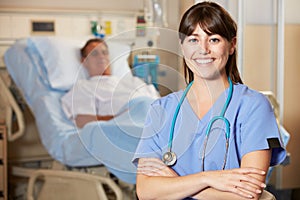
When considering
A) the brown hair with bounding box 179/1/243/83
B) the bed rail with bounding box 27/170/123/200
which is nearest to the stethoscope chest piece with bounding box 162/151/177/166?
the brown hair with bounding box 179/1/243/83

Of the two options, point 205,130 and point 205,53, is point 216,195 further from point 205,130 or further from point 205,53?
point 205,53

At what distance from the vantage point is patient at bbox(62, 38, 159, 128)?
143cm

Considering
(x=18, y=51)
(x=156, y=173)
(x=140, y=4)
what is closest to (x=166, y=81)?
(x=156, y=173)

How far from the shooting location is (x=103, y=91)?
5.51ft

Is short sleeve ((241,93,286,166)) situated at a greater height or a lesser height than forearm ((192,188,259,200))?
greater

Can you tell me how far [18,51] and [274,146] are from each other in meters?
1.93

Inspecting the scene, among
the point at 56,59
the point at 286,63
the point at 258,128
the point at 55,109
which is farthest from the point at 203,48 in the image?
the point at 286,63

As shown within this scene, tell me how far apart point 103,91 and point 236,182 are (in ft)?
2.24

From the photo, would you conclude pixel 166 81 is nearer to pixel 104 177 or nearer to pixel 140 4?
pixel 104 177

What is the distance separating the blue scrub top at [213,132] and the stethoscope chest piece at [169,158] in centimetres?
1

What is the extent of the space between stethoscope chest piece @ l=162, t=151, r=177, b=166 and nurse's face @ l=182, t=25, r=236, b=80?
0.21 metres

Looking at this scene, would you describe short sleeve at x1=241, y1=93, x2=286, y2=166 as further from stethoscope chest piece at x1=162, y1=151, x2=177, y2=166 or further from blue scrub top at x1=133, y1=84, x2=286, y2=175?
stethoscope chest piece at x1=162, y1=151, x2=177, y2=166

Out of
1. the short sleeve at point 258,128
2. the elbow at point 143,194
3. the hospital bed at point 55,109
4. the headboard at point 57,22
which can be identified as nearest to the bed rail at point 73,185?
the hospital bed at point 55,109

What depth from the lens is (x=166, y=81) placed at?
1302 millimetres
